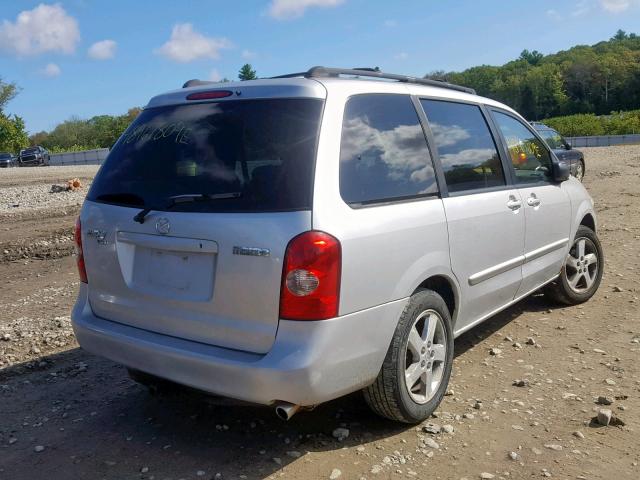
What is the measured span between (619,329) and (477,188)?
2024mm

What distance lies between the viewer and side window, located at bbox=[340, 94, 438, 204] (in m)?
3.12

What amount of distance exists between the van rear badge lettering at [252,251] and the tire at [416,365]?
2.86 ft

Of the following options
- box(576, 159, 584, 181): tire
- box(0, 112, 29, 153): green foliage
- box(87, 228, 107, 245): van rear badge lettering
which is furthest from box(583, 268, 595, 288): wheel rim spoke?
box(0, 112, 29, 153): green foliage

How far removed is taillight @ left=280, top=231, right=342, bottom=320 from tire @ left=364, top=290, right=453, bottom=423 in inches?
24.0

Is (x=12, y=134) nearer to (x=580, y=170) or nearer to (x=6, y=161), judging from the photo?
(x=6, y=161)

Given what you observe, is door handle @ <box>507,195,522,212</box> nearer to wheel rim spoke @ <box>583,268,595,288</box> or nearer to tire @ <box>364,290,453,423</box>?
Result: tire @ <box>364,290,453,423</box>

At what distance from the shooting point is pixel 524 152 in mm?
4922

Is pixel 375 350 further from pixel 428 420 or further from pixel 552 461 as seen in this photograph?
pixel 552 461

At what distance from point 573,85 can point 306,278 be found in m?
111

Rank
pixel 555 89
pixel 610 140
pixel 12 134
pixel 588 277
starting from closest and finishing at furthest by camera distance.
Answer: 1. pixel 588 277
2. pixel 610 140
3. pixel 12 134
4. pixel 555 89

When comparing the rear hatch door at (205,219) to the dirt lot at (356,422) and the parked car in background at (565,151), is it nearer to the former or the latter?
the dirt lot at (356,422)

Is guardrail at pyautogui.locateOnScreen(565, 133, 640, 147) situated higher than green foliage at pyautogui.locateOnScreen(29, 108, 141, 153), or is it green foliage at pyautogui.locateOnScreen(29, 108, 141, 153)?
green foliage at pyautogui.locateOnScreen(29, 108, 141, 153)

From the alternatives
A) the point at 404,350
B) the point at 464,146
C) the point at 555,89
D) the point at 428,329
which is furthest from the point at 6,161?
the point at 555,89

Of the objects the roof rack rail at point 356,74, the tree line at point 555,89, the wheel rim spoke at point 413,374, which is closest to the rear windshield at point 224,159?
the roof rack rail at point 356,74
